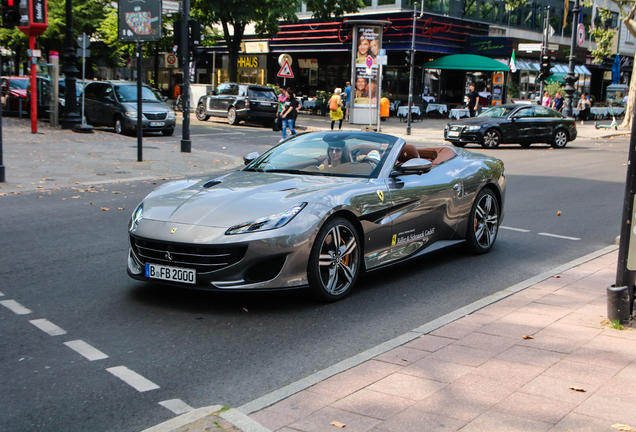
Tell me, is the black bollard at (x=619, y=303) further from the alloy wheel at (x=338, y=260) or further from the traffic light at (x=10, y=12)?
the traffic light at (x=10, y=12)

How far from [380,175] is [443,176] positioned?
99 cm

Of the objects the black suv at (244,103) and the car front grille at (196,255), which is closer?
the car front grille at (196,255)

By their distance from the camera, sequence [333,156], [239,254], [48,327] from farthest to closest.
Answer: [333,156] < [239,254] < [48,327]

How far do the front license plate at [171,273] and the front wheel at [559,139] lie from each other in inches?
849

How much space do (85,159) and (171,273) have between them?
1156 cm

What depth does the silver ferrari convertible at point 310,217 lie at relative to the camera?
198 inches

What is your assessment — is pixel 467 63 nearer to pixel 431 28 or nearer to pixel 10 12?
pixel 431 28

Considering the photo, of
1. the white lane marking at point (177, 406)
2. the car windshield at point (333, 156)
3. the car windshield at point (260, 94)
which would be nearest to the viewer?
the white lane marking at point (177, 406)

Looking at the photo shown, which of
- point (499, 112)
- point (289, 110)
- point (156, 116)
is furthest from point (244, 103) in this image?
point (499, 112)

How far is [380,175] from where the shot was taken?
621 cm

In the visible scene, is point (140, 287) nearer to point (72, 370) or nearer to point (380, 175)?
point (72, 370)

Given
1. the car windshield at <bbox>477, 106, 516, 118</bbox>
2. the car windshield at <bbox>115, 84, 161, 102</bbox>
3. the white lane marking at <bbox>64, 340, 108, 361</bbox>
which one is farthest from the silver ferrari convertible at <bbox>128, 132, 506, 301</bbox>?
the car windshield at <bbox>115, 84, 161, 102</bbox>

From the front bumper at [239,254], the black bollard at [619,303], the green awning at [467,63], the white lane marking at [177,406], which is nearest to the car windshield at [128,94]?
the front bumper at [239,254]

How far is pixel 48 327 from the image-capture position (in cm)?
479
